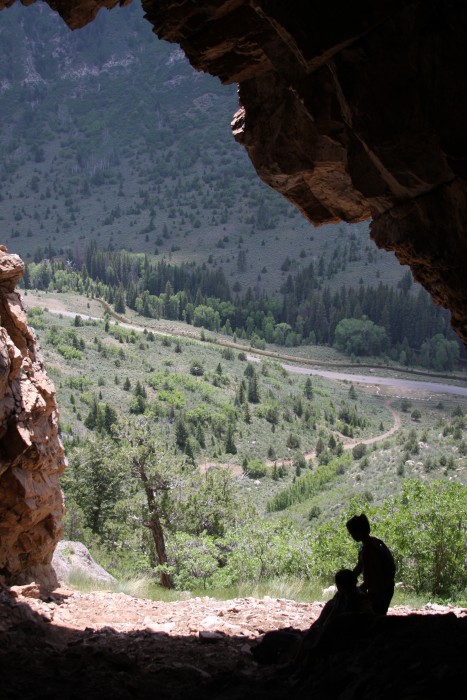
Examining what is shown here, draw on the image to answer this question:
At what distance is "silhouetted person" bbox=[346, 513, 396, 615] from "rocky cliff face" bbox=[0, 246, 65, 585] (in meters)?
6.12

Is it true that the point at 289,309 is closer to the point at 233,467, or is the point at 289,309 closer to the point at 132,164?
the point at 233,467

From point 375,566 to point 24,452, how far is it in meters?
6.62

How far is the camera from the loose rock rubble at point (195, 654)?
6543 millimetres

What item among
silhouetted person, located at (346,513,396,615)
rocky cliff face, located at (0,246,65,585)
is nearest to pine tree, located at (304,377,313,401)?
rocky cliff face, located at (0,246,65,585)

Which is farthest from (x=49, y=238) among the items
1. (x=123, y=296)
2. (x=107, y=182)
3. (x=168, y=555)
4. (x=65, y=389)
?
(x=168, y=555)

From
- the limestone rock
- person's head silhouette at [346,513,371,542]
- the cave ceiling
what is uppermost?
the cave ceiling

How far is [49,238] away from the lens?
4914 inches

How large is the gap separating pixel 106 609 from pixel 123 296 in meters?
75.6

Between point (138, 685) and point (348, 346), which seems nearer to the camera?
point (138, 685)

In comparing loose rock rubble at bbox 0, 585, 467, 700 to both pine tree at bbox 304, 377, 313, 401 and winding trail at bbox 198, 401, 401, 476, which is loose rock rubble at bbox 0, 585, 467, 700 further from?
pine tree at bbox 304, 377, 313, 401

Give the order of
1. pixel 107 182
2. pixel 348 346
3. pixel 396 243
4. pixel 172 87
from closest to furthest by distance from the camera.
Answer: pixel 396 243, pixel 348 346, pixel 107 182, pixel 172 87

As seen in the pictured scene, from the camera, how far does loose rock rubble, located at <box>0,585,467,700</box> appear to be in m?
6.54

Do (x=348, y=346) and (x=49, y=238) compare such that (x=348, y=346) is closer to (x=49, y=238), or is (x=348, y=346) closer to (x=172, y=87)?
(x=49, y=238)

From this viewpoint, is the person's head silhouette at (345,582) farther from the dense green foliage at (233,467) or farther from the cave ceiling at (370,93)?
the dense green foliage at (233,467)
